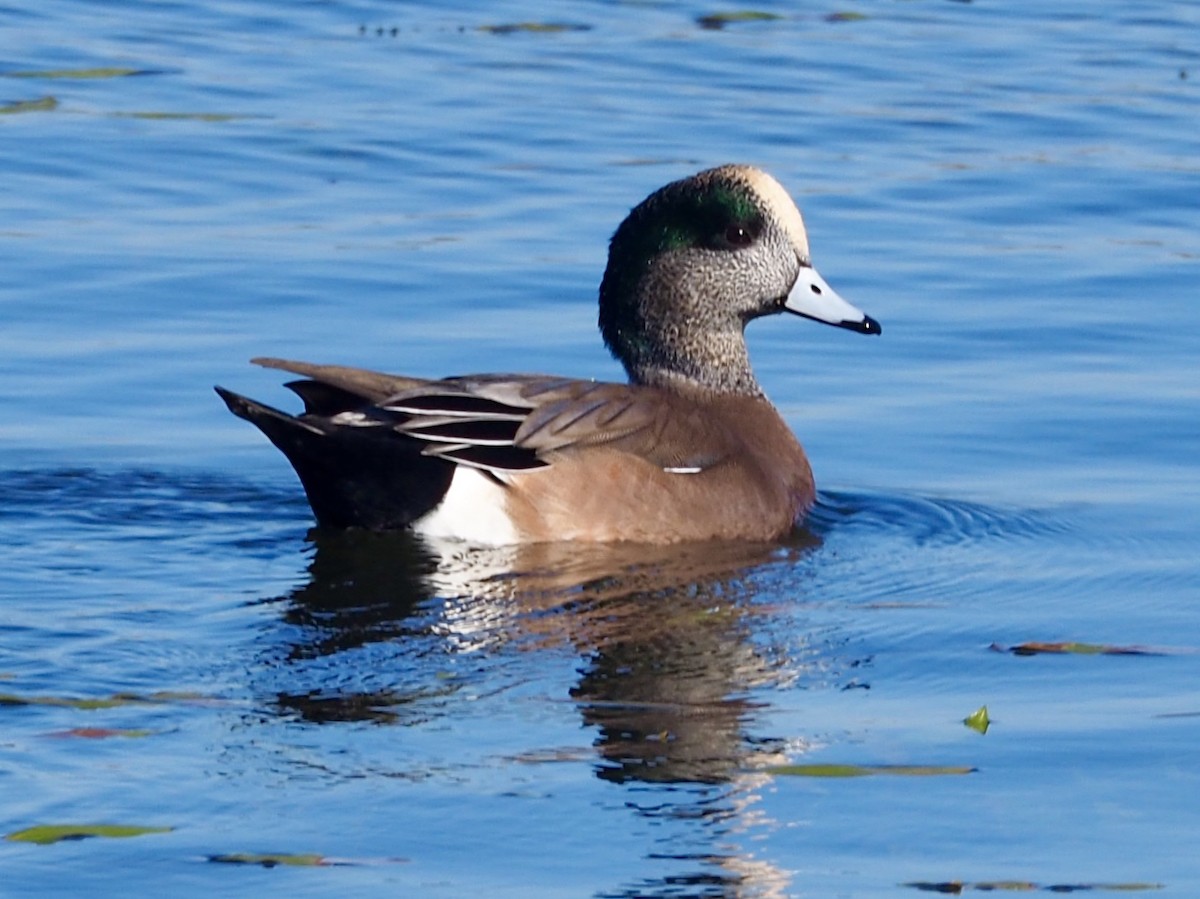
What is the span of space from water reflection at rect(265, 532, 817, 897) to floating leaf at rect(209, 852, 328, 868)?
0.56 metres

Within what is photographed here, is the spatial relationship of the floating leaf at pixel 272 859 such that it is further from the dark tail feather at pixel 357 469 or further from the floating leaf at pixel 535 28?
the floating leaf at pixel 535 28

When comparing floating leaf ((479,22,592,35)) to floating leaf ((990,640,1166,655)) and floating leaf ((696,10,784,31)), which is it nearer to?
floating leaf ((696,10,784,31))

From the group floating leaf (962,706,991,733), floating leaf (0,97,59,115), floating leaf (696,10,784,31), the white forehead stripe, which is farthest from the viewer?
floating leaf (696,10,784,31)

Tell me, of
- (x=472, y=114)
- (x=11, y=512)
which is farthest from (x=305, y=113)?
(x=11, y=512)

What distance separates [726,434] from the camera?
25.4 feet

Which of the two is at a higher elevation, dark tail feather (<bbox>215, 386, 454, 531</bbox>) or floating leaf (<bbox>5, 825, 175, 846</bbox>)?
dark tail feather (<bbox>215, 386, 454, 531</bbox>)

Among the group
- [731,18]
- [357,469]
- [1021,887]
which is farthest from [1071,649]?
[731,18]

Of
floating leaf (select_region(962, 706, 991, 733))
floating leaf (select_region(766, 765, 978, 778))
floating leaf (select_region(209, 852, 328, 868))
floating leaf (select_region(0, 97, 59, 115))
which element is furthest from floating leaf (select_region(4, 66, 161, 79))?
floating leaf (select_region(209, 852, 328, 868))

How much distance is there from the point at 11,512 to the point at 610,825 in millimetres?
3157

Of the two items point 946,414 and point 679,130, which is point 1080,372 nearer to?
point 946,414

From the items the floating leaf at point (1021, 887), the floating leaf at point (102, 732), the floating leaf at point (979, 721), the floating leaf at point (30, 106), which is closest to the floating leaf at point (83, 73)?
the floating leaf at point (30, 106)

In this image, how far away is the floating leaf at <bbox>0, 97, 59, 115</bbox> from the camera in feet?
43.3

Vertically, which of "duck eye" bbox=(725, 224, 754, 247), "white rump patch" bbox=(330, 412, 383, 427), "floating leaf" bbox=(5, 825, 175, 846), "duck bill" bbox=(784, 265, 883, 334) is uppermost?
"duck eye" bbox=(725, 224, 754, 247)

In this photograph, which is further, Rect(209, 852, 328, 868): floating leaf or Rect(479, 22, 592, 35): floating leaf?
Rect(479, 22, 592, 35): floating leaf
